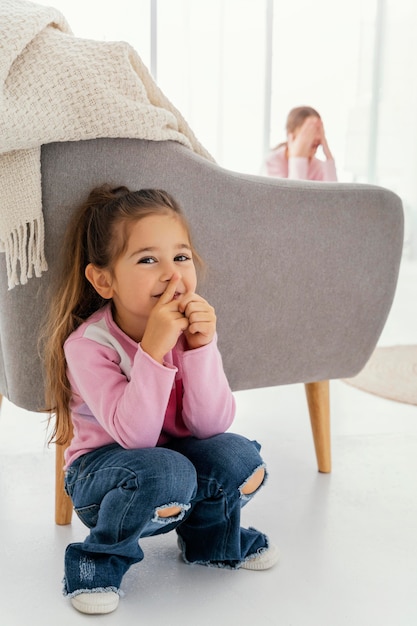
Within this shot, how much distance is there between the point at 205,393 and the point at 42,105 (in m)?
0.46

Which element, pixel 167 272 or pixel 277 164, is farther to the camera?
pixel 277 164

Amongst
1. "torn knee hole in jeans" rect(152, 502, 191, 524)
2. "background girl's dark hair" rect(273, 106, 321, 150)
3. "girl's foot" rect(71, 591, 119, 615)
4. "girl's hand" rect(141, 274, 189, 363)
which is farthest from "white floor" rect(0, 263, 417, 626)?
"background girl's dark hair" rect(273, 106, 321, 150)

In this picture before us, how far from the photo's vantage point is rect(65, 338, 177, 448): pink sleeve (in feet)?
3.60

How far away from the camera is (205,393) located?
1.18 m

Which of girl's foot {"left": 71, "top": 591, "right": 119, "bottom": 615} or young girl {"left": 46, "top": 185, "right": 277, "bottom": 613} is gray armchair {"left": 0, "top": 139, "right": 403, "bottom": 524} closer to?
young girl {"left": 46, "top": 185, "right": 277, "bottom": 613}

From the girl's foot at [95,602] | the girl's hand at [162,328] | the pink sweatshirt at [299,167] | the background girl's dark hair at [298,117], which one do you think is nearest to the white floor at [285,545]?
the girl's foot at [95,602]

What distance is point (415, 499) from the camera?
147 cm

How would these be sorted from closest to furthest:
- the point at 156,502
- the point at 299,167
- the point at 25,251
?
the point at 156,502 → the point at 25,251 → the point at 299,167

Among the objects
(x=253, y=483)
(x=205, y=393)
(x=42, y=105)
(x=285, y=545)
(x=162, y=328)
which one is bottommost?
(x=285, y=545)

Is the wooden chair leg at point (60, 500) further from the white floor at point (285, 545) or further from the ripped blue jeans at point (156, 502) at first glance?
the ripped blue jeans at point (156, 502)

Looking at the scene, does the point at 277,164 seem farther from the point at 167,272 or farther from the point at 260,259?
the point at 167,272

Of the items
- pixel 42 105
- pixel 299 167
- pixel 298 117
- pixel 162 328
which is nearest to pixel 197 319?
pixel 162 328

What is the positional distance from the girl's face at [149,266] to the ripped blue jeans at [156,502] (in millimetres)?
217

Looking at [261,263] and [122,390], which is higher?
[261,263]
